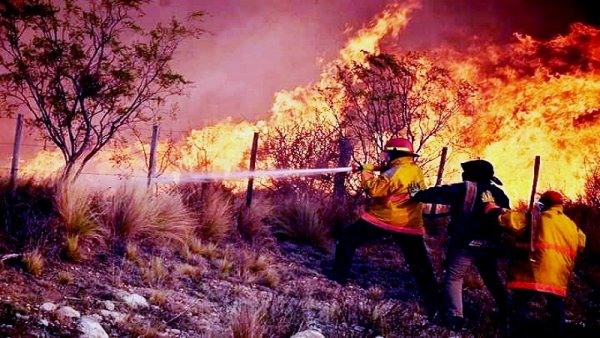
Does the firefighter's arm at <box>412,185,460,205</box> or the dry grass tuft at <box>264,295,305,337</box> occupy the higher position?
the firefighter's arm at <box>412,185,460,205</box>

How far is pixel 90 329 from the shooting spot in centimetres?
344

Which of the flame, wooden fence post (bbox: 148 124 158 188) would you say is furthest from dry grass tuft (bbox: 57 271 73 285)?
the flame

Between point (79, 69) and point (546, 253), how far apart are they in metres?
8.78

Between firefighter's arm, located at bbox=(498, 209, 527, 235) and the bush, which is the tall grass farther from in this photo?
firefighter's arm, located at bbox=(498, 209, 527, 235)

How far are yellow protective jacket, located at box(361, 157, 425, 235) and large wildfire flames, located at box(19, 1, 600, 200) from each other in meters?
8.35

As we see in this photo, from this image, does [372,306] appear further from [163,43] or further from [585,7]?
[585,7]

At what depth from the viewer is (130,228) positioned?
20.5 ft

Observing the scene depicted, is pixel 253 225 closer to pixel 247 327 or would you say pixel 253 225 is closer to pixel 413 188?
pixel 413 188

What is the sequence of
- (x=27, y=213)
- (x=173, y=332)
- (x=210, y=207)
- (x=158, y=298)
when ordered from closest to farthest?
(x=173, y=332)
(x=158, y=298)
(x=27, y=213)
(x=210, y=207)

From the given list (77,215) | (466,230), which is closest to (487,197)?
(466,230)

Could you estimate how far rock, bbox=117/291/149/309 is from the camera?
4.29m

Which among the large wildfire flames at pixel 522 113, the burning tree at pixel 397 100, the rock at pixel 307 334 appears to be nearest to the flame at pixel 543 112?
the large wildfire flames at pixel 522 113

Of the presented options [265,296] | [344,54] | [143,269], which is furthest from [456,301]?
[344,54]

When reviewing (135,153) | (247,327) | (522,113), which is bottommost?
(247,327)
